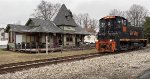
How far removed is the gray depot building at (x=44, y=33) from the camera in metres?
39.0

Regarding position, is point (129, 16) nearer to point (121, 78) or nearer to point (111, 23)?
point (111, 23)

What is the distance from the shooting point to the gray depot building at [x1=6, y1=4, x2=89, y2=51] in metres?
39.0

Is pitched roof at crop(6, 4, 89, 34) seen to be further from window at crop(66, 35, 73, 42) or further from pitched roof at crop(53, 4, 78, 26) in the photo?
window at crop(66, 35, 73, 42)

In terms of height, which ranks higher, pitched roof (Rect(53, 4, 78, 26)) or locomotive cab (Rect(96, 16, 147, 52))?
pitched roof (Rect(53, 4, 78, 26))

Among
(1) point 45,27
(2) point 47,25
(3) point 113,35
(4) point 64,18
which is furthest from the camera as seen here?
(4) point 64,18

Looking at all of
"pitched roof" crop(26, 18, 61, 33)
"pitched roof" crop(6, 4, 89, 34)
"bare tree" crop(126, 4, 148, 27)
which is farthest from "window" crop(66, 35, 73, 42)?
"bare tree" crop(126, 4, 148, 27)

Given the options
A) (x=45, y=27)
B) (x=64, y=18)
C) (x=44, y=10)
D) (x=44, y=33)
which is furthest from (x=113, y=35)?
(x=44, y=10)

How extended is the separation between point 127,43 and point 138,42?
15.3 feet

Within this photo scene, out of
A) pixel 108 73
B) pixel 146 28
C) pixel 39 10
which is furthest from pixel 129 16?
pixel 108 73

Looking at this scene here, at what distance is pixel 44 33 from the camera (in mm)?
41531

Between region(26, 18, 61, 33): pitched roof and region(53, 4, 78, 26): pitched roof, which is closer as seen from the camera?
region(26, 18, 61, 33): pitched roof

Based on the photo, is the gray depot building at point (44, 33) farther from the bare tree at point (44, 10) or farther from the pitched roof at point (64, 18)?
the bare tree at point (44, 10)

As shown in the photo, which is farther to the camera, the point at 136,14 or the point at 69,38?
the point at 136,14

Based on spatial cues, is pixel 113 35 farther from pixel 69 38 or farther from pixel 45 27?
pixel 69 38
